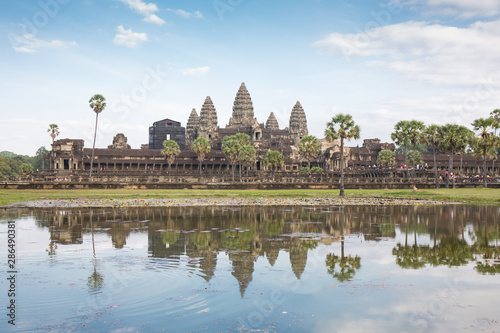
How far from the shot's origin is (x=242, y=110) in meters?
156

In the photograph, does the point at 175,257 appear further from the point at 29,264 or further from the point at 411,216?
the point at 411,216

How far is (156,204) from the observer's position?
3856 cm

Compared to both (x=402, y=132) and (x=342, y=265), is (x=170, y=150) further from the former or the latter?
(x=342, y=265)

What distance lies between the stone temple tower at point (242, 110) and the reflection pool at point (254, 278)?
13221 cm

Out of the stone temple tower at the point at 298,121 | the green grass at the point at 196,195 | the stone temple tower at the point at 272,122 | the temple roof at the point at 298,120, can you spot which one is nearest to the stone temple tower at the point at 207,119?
the stone temple tower at the point at 272,122

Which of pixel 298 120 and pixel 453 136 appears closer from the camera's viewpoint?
pixel 453 136

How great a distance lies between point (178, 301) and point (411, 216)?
2190cm

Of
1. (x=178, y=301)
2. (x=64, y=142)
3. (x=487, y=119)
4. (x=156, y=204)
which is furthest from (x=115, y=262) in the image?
(x=64, y=142)

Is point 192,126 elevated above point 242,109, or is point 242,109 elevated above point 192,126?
point 242,109

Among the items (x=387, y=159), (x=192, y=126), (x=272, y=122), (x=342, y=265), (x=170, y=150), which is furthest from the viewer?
(x=272, y=122)

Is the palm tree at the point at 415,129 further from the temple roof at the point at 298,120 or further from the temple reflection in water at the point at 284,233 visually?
the temple roof at the point at 298,120

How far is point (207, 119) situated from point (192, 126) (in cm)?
1615

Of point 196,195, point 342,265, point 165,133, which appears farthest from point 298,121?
point 342,265

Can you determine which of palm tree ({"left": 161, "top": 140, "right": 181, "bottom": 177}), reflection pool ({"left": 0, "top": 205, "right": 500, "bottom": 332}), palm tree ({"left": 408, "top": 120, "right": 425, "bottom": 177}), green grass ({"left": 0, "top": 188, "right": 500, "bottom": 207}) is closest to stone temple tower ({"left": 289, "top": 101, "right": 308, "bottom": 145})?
palm tree ({"left": 161, "top": 140, "right": 181, "bottom": 177})
